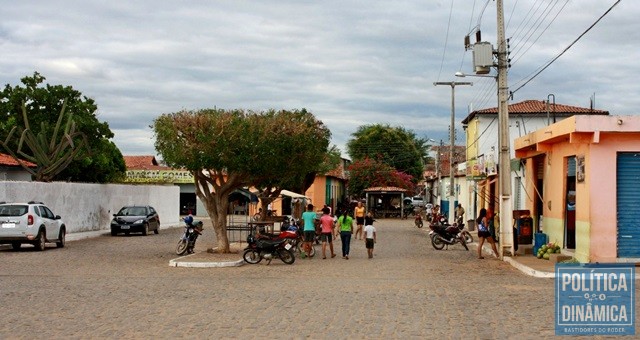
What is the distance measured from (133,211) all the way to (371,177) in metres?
48.3

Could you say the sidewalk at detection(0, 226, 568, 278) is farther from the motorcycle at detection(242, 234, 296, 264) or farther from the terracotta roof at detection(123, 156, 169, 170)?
the terracotta roof at detection(123, 156, 169, 170)

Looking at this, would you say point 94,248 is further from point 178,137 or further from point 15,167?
point 15,167

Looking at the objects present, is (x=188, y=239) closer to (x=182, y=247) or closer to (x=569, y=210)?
(x=182, y=247)

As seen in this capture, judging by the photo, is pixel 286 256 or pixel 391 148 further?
pixel 391 148

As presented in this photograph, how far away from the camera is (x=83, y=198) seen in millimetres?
40406

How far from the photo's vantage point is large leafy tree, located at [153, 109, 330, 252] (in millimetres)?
27031

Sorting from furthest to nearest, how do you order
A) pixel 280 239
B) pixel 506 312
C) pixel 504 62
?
pixel 504 62, pixel 280 239, pixel 506 312

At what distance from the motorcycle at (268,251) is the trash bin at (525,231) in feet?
29.3

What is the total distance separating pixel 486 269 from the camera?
24.3 metres

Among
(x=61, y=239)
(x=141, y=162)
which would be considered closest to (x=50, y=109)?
(x=61, y=239)

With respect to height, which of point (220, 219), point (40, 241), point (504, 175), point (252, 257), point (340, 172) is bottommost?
point (252, 257)

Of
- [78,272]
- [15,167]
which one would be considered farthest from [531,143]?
[15,167]

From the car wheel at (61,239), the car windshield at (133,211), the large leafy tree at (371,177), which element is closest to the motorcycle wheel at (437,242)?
the car wheel at (61,239)

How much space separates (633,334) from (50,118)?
51.7 meters
